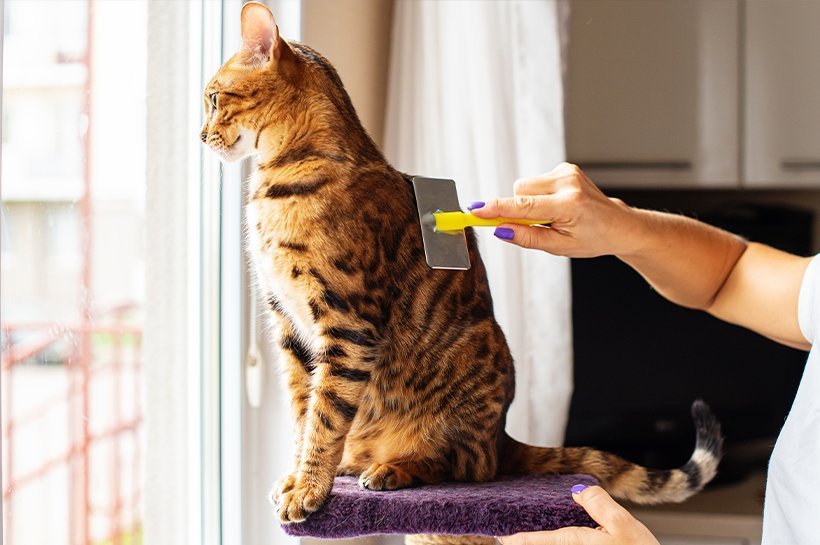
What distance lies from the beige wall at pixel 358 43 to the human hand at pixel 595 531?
2.45 feet

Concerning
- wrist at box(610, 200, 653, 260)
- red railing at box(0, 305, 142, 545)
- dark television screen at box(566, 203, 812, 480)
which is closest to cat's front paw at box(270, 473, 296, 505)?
red railing at box(0, 305, 142, 545)

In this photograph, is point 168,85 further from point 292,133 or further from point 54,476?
point 54,476

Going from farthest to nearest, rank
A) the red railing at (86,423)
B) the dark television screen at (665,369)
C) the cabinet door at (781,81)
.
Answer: the dark television screen at (665,369) < the cabinet door at (781,81) < the red railing at (86,423)

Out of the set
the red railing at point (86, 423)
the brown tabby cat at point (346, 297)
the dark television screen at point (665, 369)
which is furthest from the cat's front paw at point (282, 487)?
the dark television screen at point (665, 369)

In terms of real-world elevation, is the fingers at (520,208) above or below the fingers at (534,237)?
above

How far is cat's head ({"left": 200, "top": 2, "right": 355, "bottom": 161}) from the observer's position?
76 centimetres

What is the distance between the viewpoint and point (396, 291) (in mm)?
784

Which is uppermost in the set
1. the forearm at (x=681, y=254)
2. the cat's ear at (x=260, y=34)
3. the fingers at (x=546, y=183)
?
the cat's ear at (x=260, y=34)

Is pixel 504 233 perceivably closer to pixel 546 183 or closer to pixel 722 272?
pixel 546 183

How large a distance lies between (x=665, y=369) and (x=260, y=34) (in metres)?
1.83

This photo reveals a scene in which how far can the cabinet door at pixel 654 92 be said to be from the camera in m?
2.14

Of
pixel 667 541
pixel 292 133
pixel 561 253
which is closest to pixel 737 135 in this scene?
pixel 667 541

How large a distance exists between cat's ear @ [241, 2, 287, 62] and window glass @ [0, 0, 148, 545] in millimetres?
267

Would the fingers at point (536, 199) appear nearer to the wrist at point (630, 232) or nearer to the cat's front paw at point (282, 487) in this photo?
the wrist at point (630, 232)
